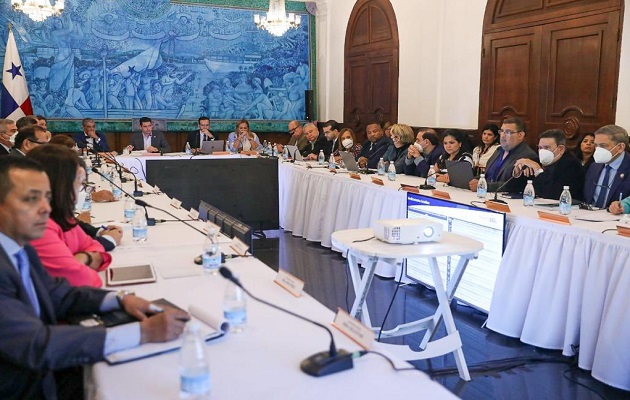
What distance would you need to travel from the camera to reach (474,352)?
3332mm

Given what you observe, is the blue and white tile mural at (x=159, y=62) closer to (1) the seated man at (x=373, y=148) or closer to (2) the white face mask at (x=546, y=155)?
(1) the seated man at (x=373, y=148)

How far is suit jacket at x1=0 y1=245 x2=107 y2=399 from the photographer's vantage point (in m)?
1.38

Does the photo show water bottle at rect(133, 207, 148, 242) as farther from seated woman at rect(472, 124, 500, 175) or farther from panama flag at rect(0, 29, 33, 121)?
panama flag at rect(0, 29, 33, 121)

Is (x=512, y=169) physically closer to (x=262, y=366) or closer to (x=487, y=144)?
(x=487, y=144)

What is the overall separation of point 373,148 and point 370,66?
248 cm

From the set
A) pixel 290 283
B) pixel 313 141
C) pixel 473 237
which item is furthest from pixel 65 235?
pixel 313 141

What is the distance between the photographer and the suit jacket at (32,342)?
138 cm

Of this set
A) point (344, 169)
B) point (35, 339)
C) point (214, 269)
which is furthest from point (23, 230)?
point (344, 169)

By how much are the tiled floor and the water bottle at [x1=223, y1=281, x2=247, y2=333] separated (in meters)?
1.44

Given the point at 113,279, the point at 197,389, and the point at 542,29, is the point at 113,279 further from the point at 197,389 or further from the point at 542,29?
the point at 542,29

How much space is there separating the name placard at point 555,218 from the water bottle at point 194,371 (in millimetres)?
2549

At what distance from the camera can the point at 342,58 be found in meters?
9.71

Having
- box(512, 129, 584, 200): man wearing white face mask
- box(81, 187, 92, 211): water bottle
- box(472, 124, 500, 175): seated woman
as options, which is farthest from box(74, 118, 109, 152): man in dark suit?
box(512, 129, 584, 200): man wearing white face mask

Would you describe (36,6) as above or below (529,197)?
above
